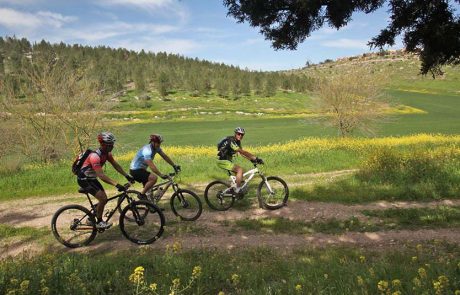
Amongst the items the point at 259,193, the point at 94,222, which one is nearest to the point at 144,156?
the point at 94,222

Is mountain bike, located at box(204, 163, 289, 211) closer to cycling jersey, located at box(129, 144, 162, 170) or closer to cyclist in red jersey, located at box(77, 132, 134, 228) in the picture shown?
cycling jersey, located at box(129, 144, 162, 170)

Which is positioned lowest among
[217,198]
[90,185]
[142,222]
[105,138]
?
[217,198]

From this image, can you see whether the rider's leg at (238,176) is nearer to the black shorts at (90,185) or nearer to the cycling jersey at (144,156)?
the cycling jersey at (144,156)

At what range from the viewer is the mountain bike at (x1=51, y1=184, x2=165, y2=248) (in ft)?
Answer: 31.7

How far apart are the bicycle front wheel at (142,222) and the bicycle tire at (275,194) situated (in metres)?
3.35

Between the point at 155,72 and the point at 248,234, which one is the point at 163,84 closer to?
the point at 155,72

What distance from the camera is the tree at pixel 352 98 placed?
33.9 meters

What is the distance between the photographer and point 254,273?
6.36m

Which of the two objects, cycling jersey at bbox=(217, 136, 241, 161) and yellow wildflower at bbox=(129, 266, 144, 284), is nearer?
yellow wildflower at bbox=(129, 266, 144, 284)

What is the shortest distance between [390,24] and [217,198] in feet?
23.9

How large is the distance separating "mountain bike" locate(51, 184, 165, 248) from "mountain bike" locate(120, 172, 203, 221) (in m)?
1.06

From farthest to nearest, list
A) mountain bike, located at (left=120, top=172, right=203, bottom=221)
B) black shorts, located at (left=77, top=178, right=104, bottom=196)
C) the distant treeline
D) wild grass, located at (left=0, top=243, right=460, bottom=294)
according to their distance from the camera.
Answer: the distant treeline, mountain bike, located at (left=120, top=172, right=203, bottom=221), black shorts, located at (left=77, top=178, right=104, bottom=196), wild grass, located at (left=0, top=243, right=460, bottom=294)

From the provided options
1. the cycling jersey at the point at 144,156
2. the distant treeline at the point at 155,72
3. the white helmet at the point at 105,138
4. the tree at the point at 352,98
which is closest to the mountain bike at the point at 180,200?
the cycling jersey at the point at 144,156

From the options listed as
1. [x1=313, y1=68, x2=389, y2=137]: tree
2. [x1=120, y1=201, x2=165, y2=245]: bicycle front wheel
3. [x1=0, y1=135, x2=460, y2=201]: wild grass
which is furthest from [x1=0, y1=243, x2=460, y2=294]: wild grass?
[x1=313, y1=68, x2=389, y2=137]: tree
